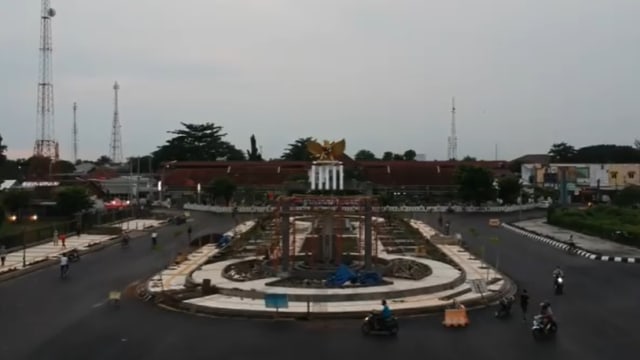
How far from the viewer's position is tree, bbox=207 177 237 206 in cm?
7538

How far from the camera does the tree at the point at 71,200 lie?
55009 millimetres

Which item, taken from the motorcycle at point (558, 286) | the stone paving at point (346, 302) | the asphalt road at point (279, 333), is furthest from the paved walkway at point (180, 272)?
the motorcycle at point (558, 286)

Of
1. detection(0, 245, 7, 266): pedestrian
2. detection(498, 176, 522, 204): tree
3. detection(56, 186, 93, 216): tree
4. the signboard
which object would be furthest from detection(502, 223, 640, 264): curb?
detection(56, 186, 93, 216): tree

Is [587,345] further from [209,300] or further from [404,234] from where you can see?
[404,234]

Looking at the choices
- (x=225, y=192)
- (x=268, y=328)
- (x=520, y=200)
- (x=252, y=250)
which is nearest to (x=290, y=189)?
(x=252, y=250)

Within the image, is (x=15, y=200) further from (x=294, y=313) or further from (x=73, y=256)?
(x=294, y=313)

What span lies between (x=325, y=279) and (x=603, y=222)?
28.8 meters

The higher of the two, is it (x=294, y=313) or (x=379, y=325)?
(x=379, y=325)

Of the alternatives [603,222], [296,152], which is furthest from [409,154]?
[603,222]

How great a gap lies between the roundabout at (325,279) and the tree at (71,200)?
78.4ft

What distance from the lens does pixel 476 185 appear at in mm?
70312

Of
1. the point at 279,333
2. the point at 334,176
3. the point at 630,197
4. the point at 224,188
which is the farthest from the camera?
the point at 224,188

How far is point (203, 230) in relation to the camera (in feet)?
169

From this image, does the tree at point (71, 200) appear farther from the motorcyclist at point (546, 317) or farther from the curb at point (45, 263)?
the motorcyclist at point (546, 317)
